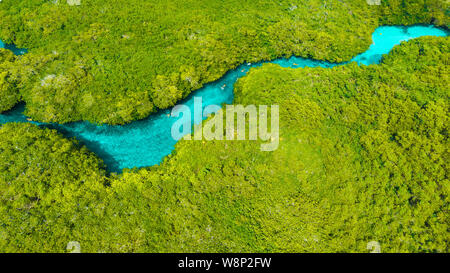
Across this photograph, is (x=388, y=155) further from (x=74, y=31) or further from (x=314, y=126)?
(x=74, y=31)

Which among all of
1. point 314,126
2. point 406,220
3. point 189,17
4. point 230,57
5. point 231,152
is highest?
point 189,17

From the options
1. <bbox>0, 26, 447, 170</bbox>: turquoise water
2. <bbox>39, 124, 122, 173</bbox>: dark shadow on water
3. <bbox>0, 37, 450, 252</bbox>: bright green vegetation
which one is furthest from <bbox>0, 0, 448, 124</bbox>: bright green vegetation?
<bbox>0, 37, 450, 252</bbox>: bright green vegetation

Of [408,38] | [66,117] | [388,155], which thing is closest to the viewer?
[388,155]

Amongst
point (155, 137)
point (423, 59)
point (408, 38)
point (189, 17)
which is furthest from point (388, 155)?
point (189, 17)

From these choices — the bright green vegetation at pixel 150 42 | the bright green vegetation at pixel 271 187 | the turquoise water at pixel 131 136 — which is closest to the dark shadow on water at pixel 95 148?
the turquoise water at pixel 131 136

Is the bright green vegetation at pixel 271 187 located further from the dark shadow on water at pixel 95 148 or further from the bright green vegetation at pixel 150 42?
the bright green vegetation at pixel 150 42

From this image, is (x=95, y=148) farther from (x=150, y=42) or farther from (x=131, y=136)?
(x=150, y=42)
